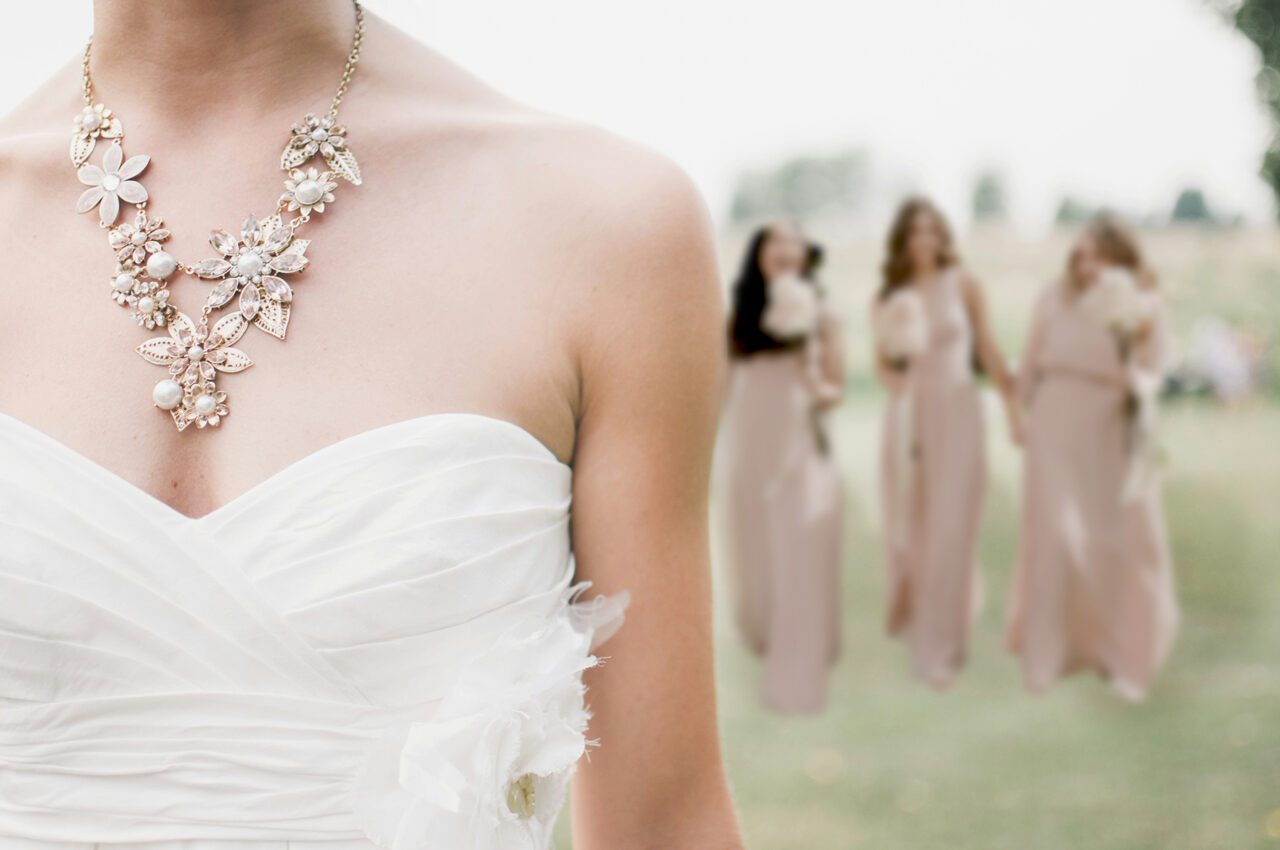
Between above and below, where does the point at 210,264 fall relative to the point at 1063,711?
above

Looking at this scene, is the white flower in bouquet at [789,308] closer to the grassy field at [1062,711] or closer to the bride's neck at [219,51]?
the grassy field at [1062,711]

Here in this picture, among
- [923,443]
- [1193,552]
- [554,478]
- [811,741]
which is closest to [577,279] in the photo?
[554,478]

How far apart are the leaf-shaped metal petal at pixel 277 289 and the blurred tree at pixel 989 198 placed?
2354mm

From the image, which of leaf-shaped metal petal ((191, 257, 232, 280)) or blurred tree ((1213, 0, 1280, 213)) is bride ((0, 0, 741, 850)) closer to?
leaf-shaped metal petal ((191, 257, 232, 280))

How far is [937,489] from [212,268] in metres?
2.34

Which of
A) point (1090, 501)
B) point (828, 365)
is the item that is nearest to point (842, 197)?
point (828, 365)

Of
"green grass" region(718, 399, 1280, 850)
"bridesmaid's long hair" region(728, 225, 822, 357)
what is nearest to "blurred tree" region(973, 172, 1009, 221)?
"bridesmaid's long hair" region(728, 225, 822, 357)

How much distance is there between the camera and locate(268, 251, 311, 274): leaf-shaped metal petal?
2.24 feet

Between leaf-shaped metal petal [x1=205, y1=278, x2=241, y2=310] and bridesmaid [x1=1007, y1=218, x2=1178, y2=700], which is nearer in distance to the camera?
leaf-shaped metal petal [x1=205, y1=278, x2=241, y2=310]

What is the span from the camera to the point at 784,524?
2852 mm

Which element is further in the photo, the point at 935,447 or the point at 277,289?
the point at 935,447

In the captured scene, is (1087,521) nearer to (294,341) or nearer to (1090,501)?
(1090,501)

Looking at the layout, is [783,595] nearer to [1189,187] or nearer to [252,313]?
[1189,187]

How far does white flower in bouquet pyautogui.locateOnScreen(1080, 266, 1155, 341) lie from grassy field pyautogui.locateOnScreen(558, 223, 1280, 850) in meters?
0.17
